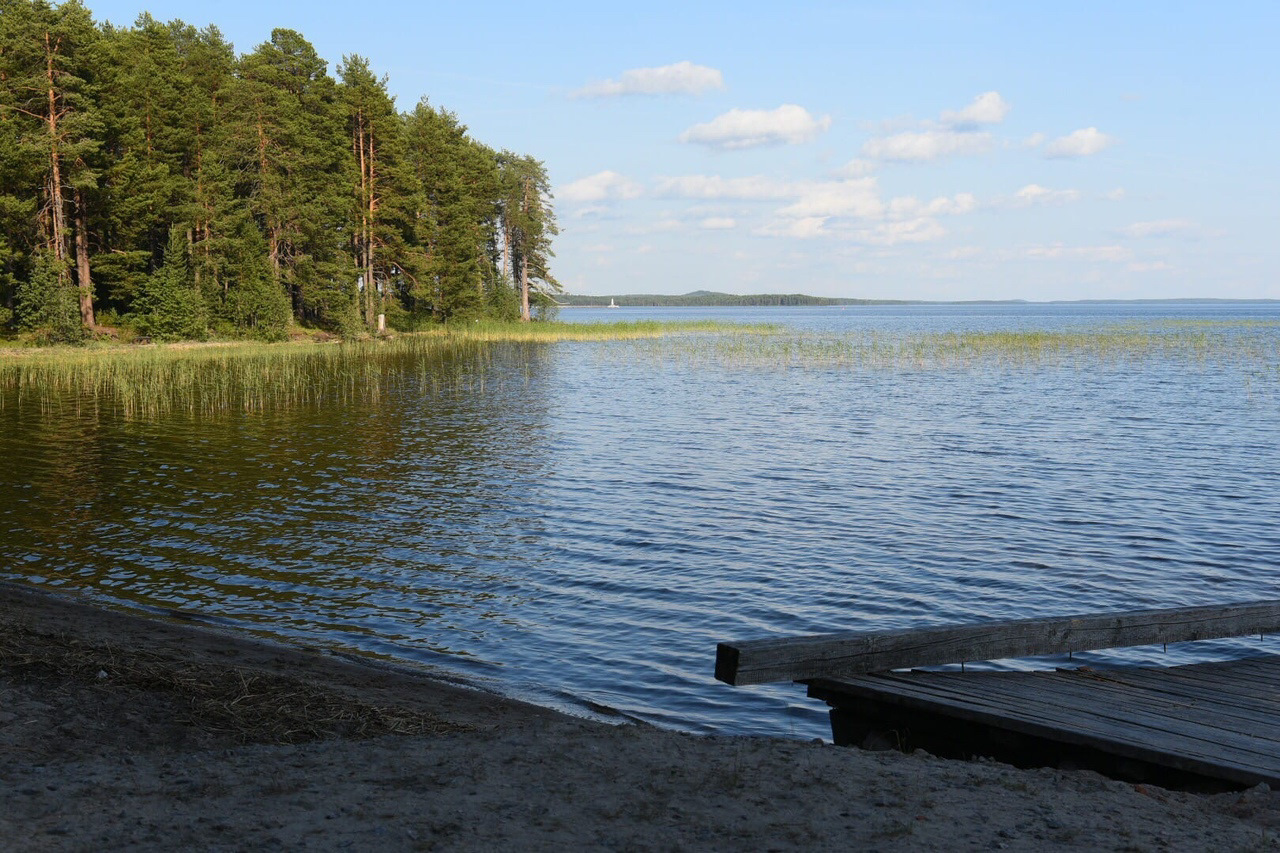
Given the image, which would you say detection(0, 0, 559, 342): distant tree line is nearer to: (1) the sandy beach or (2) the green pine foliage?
(2) the green pine foliage

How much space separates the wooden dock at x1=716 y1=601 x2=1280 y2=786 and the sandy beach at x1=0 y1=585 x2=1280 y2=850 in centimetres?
30

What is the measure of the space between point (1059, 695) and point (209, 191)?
176 ft

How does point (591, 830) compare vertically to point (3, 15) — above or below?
below

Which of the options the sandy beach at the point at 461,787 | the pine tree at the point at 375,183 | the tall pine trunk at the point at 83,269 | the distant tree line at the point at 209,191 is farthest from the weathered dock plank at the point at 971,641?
the pine tree at the point at 375,183

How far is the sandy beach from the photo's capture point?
15.3 ft

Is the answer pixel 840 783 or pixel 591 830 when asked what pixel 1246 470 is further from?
pixel 591 830

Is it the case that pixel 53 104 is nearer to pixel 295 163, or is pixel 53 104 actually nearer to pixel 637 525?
pixel 295 163

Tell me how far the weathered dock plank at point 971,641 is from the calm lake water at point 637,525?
4.92 feet

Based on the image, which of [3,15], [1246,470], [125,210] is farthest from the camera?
[125,210]

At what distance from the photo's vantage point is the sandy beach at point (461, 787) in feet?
15.3

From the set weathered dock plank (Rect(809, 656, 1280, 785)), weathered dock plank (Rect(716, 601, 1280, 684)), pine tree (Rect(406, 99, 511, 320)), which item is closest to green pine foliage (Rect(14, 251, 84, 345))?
pine tree (Rect(406, 99, 511, 320))

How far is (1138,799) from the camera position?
5.25m

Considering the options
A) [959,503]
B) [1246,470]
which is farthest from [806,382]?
[959,503]

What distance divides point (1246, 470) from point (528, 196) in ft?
256
